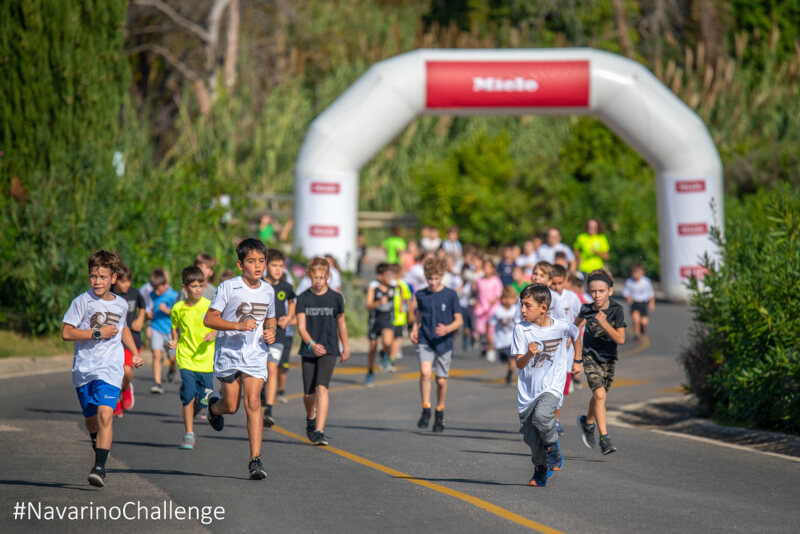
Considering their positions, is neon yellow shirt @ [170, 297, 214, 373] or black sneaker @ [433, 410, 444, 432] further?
black sneaker @ [433, 410, 444, 432]

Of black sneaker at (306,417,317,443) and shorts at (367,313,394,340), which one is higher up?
shorts at (367,313,394,340)

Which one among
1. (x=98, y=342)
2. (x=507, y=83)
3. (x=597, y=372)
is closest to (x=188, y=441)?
(x=98, y=342)

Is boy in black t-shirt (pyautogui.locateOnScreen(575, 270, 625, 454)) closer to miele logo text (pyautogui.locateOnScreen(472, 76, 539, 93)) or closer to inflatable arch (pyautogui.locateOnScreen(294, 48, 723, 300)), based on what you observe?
inflatable arch (pyautogui.locateOnScreen(294, 48, 723, 300))

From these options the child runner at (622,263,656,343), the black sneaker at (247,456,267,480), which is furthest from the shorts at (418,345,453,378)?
the child runner at (622,263,656,343)

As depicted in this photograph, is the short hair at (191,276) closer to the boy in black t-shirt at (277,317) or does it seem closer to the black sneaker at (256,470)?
the boy in black t-shirt at (277,317)

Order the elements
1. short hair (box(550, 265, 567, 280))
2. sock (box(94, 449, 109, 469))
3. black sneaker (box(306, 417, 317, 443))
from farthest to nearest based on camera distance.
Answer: short hair (box(550, 265, 567, 280))
black sneaker (box(306, 417, 317, 443))
sock (box(94, 449, 109, 469))

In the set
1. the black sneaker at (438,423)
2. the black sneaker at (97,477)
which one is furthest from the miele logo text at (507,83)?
the black sneaker at (97,477)

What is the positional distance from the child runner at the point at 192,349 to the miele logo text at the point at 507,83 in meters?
13.5

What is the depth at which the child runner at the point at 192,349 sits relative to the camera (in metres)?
10.9

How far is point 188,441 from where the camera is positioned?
1075 centimetres

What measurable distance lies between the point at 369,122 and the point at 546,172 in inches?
501

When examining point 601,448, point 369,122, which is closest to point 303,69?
point 369,122

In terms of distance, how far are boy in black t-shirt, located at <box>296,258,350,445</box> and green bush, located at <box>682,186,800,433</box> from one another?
159 inches

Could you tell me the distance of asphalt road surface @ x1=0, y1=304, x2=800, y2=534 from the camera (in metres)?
7.66
